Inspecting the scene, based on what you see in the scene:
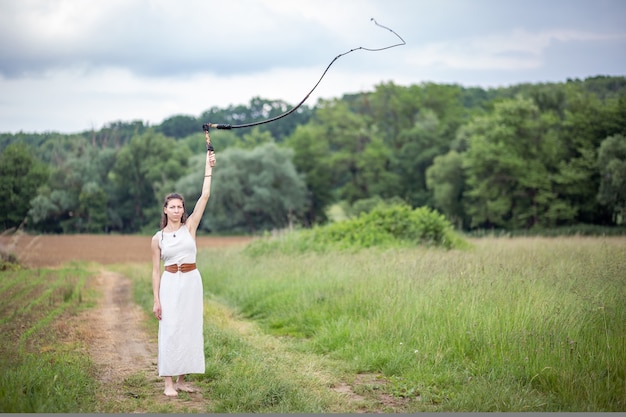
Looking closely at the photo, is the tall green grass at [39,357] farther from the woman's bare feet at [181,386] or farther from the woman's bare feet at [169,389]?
the woman's bare feet at [181,386]

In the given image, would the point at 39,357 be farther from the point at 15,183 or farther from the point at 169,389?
the point at 15,183

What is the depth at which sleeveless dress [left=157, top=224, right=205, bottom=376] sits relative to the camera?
6.60m

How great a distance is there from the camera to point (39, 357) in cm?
761

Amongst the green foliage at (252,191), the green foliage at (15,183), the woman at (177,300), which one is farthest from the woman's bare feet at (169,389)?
the green foliage at (252,191)

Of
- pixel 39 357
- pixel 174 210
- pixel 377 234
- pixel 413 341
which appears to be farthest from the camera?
pixel 377 234

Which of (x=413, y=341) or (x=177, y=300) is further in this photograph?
(x=413, y=341)

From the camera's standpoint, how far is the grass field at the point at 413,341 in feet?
19.8

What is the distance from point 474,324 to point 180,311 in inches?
147

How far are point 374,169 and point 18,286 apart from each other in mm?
49299

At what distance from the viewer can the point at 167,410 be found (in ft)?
18.9

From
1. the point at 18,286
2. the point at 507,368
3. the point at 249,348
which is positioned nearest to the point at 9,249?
the point at 18,286

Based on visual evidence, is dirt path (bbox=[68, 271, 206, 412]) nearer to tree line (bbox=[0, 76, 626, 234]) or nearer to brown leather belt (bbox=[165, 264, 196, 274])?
brown leather belt (bbox=[165, 264, 196, 274])

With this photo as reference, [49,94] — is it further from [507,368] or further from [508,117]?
[508,117]

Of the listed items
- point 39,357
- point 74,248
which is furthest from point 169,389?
point 74,248
